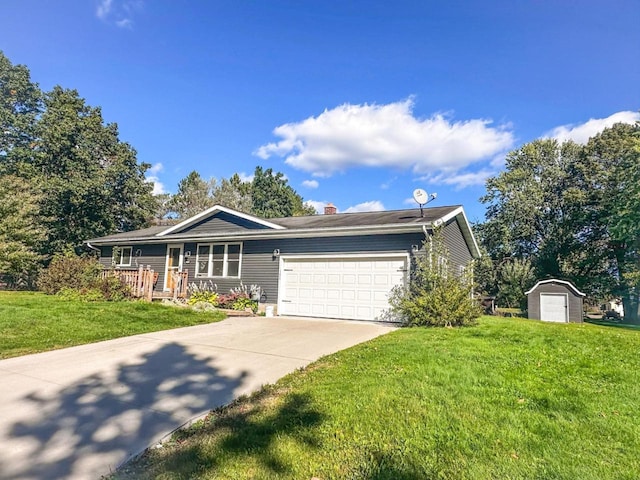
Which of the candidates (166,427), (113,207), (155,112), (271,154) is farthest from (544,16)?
(113,207)

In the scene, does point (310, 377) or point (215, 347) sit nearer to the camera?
point (310, 377)

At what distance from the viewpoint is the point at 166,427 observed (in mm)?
3248

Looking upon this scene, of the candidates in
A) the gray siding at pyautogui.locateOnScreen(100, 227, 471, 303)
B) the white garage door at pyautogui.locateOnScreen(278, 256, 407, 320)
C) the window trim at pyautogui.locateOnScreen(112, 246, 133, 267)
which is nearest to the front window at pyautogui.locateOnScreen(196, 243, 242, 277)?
the gray siding at pyautogui.locateOnScreen(100, 227, 471, 303)

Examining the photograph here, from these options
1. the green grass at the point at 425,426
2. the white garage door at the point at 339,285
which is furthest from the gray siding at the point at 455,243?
the green grass at the point at 425,426

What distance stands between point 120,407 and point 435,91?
14.7 metres

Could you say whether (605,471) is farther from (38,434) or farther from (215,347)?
(215,347)

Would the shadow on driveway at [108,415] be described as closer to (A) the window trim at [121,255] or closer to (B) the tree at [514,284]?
(A) the window trim at [121,255]

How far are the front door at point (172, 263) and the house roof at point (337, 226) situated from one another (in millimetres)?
503

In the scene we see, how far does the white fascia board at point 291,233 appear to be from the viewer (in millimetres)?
10093

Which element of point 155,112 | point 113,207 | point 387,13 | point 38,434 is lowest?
point 38,434

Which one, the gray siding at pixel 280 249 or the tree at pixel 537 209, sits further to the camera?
the tree at pixel 537 209

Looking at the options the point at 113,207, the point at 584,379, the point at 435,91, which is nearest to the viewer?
the point at 584,379

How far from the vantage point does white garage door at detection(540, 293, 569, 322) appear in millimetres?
14695

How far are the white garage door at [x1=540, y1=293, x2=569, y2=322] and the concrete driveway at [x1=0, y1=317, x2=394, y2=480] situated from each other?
11045mm
